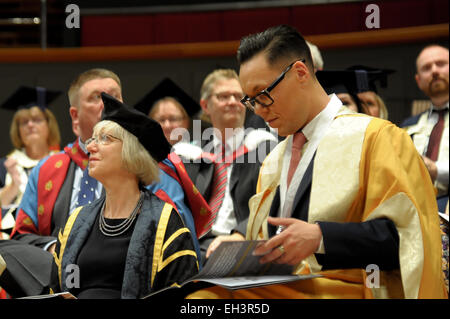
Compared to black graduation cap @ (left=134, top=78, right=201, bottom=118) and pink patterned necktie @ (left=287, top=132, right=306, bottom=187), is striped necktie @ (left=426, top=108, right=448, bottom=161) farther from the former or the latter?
pink patterned necktie @ (left=287, top=132, right=306, bottom=187)

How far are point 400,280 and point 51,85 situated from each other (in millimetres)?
5516

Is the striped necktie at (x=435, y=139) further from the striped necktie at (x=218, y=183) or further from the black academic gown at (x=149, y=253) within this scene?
the black academic gown at (x=149, y=253)

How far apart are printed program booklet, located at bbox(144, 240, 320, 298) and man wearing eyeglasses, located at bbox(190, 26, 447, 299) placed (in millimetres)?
41

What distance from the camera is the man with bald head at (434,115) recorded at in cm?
429

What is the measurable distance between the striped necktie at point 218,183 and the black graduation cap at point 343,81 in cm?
102

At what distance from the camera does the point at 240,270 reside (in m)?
1.81

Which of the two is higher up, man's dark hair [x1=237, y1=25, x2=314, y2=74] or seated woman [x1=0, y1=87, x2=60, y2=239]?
man's dark hair [x1=237, y1=25, x2=314, y2=74]

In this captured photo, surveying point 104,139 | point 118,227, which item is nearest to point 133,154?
point 104,139

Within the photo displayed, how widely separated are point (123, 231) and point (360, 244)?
99 cm

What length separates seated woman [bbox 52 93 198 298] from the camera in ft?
7.63

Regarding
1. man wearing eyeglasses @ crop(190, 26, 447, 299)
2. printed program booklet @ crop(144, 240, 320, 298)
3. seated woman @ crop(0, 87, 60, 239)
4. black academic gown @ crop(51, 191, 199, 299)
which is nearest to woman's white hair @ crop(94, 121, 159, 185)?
black academic gown @ crop(51, 191, 199, 299)

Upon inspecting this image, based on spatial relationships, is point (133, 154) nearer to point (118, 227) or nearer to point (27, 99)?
point (118, 227)

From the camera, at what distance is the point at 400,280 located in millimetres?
1886
